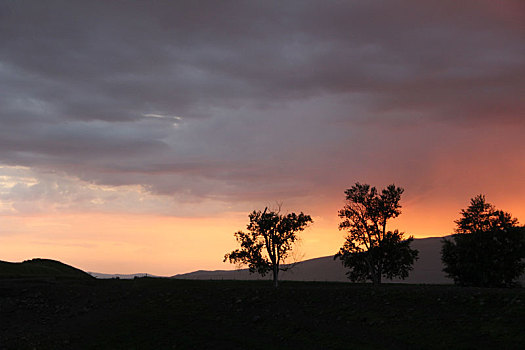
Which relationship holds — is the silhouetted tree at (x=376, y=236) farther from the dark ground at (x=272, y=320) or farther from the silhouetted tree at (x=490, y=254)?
the dark ground at (x=272, y=320)

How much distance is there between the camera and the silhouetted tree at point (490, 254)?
6388cm

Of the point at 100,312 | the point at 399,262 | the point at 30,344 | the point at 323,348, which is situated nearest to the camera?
the point at 323,348

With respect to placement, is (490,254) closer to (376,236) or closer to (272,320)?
(376,236)

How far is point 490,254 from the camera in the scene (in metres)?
64.8

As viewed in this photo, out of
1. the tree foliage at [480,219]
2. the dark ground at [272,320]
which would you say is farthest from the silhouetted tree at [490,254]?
the dark ground at [272,320]

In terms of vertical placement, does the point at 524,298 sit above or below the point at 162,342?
above

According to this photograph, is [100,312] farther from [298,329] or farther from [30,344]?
[298,329]

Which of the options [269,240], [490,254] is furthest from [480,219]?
[269,240]

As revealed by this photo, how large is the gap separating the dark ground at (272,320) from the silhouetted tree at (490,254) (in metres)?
28.4

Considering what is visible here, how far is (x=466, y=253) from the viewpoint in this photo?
65.2 meters

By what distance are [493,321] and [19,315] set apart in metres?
38.2

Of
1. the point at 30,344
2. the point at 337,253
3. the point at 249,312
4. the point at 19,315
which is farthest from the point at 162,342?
the point at 337,253

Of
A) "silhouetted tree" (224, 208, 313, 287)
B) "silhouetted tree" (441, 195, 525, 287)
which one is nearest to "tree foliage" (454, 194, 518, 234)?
"silhouetted tree" (441, 195, 525, 287)

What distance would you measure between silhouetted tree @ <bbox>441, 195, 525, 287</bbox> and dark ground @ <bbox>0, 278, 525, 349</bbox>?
1118 inches
